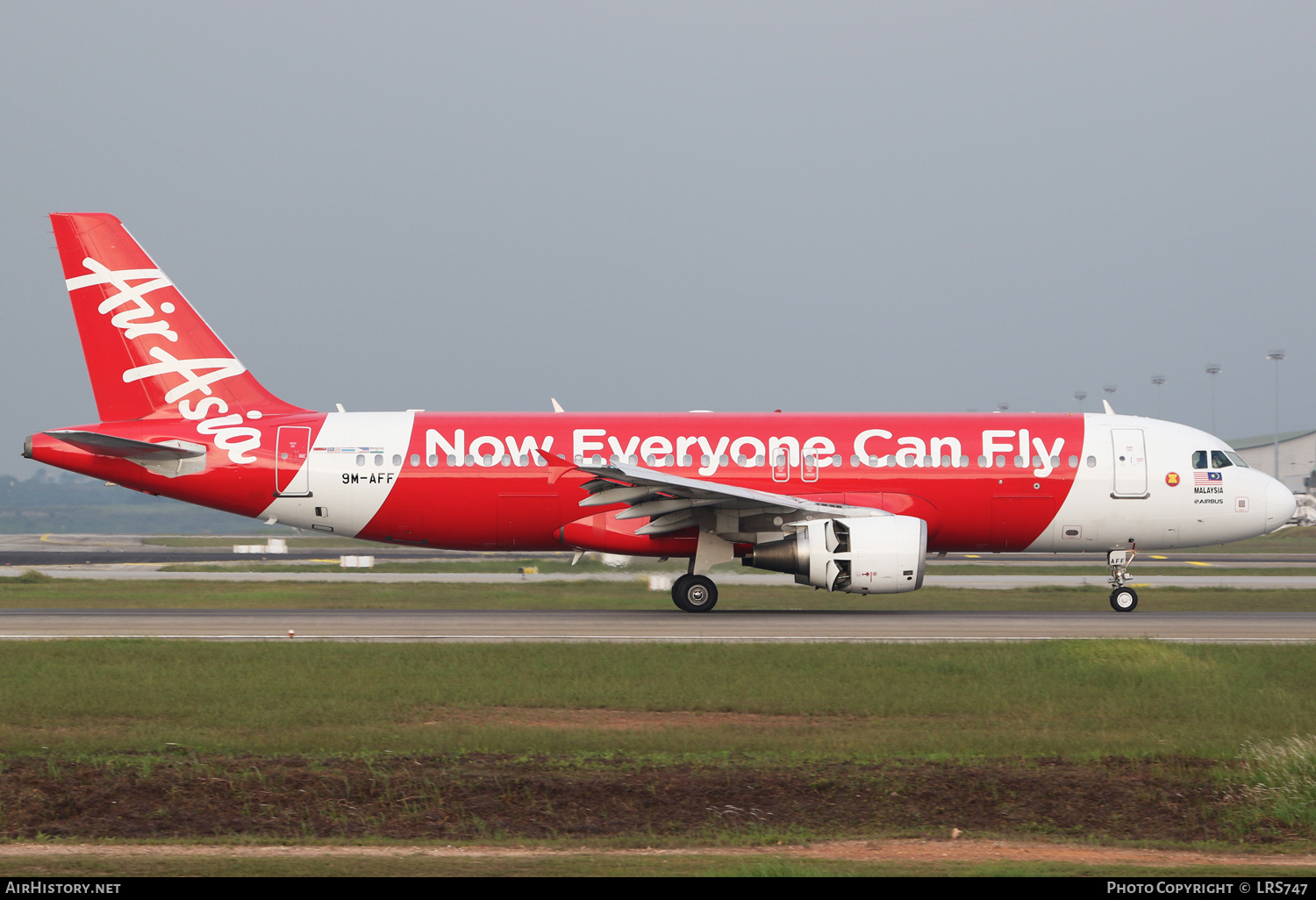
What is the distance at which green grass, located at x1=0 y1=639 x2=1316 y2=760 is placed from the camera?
46.1 ft

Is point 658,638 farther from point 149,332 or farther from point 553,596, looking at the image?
point 149,332

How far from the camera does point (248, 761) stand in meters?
13.0

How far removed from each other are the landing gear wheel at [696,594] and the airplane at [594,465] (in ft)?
0.14

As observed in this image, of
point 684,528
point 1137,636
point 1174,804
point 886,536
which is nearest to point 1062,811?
point 1174,804

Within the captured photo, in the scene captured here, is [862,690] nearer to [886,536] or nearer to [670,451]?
[886,536]

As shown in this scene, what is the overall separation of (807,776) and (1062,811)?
248 centimetres

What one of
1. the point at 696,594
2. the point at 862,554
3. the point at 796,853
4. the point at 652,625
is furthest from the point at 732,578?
the point at 796,853

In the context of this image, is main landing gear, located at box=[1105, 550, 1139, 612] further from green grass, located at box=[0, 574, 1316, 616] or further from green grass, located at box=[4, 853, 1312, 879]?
green grass, located at box=[4, 853, 1312, 879]

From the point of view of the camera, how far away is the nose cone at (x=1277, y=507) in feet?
92.9

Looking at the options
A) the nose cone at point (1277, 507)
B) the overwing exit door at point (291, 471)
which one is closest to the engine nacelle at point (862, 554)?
the nose cone at point (1277, 507)

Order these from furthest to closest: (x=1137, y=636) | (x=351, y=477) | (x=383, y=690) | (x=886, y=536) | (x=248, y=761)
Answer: (x=351, y=477) < (x=886, y=536) < (x=1137, y=636) < (x=383, y=690) < (x=248, y=761)

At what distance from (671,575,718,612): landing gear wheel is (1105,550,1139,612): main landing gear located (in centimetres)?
924

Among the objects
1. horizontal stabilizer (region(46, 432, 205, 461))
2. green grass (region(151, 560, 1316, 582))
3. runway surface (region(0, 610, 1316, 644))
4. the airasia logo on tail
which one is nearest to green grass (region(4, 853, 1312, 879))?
runway surface (region(0, 610, 1316, 644))

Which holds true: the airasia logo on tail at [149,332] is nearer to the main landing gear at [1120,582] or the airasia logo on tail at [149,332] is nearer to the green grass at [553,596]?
the green grass at [553,596]
